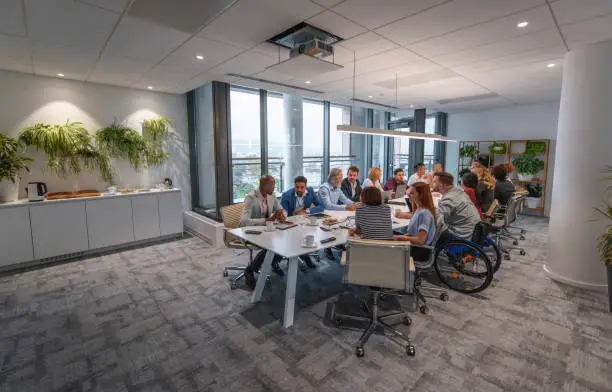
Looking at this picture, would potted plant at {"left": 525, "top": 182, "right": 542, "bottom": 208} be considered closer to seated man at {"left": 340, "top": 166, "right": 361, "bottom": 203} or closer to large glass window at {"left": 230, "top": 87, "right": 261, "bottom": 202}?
seated man at {"left": 340, "top": 166, "right": 361, "bottom": 203}

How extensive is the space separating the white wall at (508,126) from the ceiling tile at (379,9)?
6941 mm

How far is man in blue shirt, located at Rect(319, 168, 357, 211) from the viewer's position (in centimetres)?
463

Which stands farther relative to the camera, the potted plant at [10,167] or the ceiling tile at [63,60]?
the potted plant at [10,167]

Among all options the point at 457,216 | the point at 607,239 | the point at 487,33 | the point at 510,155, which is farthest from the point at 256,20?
the point at 510,155

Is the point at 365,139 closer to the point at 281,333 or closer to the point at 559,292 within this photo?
the point at 559,292

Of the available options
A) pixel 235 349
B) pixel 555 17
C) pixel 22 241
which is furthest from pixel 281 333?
pixel 22 241

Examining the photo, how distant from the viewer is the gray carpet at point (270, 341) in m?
2.18

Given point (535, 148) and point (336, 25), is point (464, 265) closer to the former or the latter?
point (336, 25)

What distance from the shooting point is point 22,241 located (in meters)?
4.31

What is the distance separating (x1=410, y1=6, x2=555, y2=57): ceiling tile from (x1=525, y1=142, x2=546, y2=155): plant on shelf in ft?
17.9

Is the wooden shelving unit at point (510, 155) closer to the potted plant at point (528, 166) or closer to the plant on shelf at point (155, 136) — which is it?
the potted plant at point (528, 166)

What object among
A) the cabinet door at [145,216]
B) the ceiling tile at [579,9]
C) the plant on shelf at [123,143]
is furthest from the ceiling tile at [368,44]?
the cabinet door at [145,216]

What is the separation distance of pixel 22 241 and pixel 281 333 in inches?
162

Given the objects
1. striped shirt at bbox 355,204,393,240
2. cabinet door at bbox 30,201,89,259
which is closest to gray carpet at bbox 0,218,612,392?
cabinet door at bbox 30,201,89,259
